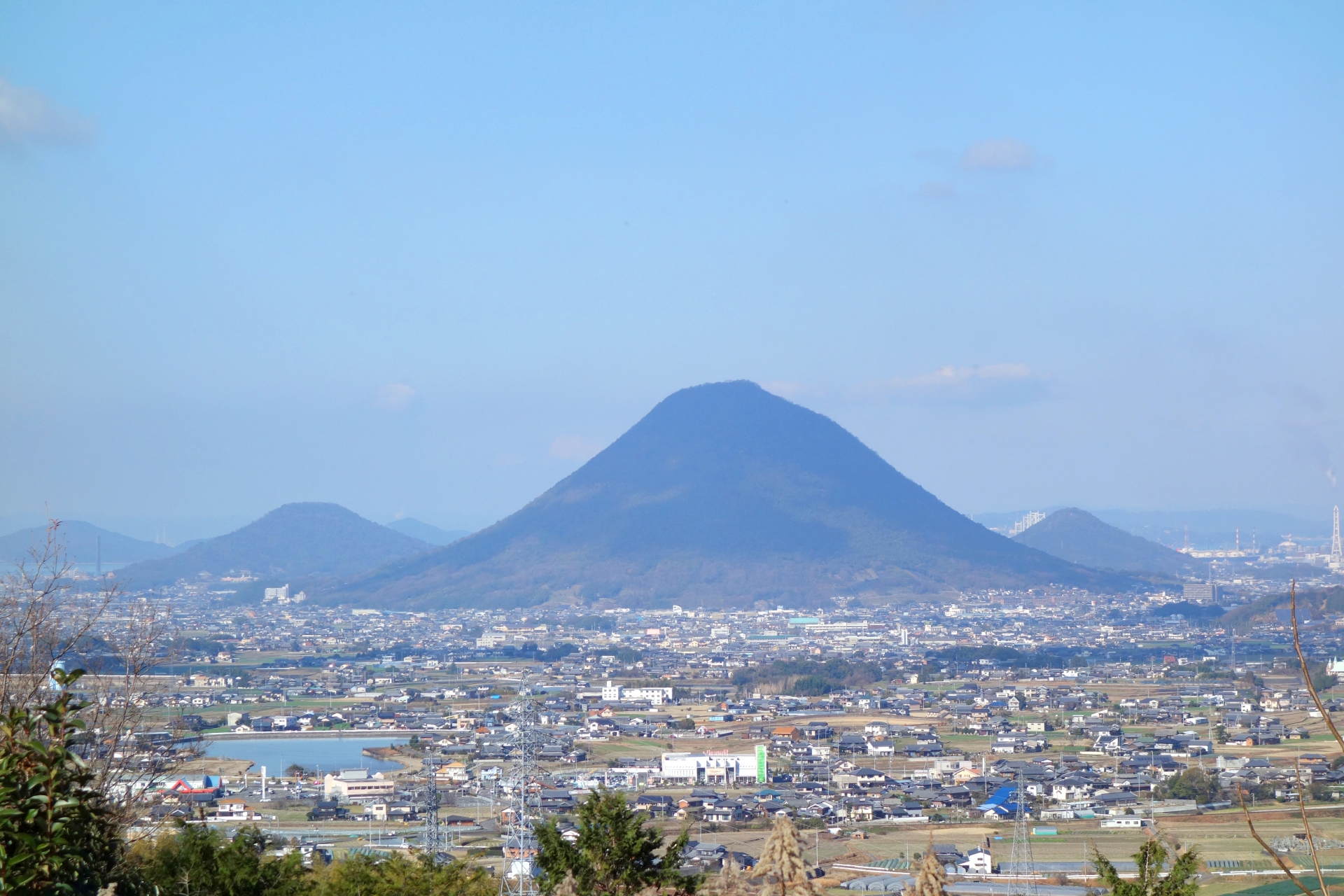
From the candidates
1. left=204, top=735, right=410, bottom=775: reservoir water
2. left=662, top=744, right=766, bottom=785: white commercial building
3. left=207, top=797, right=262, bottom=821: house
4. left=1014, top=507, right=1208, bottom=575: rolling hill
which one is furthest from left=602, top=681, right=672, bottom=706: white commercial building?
left=1014, top=507, right=1208, bottom=575: rolling hill

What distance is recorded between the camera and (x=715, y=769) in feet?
76.2

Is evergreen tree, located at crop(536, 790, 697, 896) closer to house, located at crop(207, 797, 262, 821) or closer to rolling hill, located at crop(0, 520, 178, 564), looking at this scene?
house, located at crop(207, 797, 262, 821)

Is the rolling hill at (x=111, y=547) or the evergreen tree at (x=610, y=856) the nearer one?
the evergreen tree at (x=610, y=856)

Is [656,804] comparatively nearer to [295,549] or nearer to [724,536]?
[724,536]

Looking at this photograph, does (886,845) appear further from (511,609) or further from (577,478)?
(577,478)

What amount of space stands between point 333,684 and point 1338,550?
61794mm

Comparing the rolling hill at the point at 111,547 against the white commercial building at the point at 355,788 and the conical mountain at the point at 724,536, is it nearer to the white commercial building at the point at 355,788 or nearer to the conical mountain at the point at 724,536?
the conical mountain at the point at 724,536

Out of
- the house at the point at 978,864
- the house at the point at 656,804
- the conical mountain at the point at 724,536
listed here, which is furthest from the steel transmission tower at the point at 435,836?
the conical mountain at the point at 724,536

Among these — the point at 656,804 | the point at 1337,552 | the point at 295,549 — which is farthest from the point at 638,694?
the point at 295,549

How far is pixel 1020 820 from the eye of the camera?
55.1ft

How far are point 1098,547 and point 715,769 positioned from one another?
78.2 m

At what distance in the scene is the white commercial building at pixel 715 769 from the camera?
Answer: 75.1ft

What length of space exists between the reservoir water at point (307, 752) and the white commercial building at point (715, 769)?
16.7ft

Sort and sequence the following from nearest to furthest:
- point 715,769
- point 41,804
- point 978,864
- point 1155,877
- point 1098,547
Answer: point 41,804 < point 1155,877 < point 978,864 < point 715,769 < point 1098,547
